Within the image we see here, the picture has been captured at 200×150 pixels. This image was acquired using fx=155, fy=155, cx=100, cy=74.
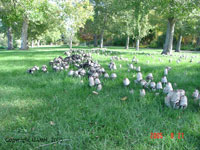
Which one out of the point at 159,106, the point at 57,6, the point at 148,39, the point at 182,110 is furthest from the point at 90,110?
the point at 148,39

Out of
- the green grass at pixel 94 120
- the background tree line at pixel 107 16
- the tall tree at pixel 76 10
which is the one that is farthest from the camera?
the tall tree at pixel 76 10

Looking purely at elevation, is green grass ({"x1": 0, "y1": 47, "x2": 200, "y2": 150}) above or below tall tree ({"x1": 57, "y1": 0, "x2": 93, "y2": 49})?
below

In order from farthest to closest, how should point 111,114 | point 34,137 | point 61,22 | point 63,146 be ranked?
1. point 61,22
2. point 111,114
3. point 34,137
4. point 63,146

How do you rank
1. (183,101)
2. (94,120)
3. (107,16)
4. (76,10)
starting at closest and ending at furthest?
(94,120), (183,101), (76,10), (107,16)

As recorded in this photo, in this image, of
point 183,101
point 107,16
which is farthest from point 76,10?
point 183,101

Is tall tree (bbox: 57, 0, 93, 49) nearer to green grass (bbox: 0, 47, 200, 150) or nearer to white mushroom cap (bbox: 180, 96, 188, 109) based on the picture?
green grass (bbox: 0, 47, 200, 150)

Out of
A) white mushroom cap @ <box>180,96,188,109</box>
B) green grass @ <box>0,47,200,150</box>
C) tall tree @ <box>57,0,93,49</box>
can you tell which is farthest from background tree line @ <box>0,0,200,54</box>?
white mushroom cap @ <box>180,96,188,109</box>

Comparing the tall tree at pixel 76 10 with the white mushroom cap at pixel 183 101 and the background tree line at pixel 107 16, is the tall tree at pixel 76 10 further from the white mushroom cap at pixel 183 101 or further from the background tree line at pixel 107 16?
the white mushroom cap at pixel 183 101

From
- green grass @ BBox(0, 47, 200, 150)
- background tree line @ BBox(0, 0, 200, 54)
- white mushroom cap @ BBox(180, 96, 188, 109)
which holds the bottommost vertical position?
green grass @ BBox(0, 47, 200, 150)

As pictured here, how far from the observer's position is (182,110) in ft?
6.98

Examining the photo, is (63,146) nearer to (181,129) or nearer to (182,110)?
(181,129)

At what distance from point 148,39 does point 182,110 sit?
142 feet

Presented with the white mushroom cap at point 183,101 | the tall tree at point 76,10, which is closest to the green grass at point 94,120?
the white mushroom cap at point 183,101

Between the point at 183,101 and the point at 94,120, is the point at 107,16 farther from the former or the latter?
the point at 94,120
